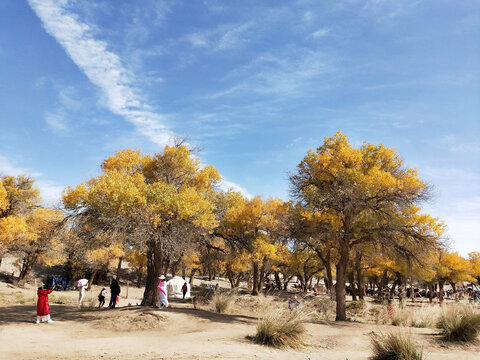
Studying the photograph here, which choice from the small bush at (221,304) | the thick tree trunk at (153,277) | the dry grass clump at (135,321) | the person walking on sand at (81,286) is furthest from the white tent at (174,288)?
the dry grass clump at (135,321)

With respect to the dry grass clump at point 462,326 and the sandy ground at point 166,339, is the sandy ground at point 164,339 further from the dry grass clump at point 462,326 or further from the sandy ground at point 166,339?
the dry grass clump at point 462,326

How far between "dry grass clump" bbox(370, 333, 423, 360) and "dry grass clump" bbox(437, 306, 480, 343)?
3.97 m

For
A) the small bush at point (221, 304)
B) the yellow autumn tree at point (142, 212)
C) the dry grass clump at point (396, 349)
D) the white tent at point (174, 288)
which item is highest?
the yellow autumn tree at point (142, 212)

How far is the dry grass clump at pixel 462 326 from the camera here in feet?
37.1

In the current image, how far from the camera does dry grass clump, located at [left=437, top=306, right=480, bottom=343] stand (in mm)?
11297

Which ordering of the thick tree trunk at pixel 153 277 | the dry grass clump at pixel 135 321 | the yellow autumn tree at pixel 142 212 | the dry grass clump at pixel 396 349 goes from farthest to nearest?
the thick tree trunk at pixel 153 277, the yellow autumn tree at pixel 142 212, the dry grass clump at pixel 135 321, the dry grass clump at pixel 396 349

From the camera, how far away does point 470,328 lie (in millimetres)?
11359

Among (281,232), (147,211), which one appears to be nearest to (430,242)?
(281,232)

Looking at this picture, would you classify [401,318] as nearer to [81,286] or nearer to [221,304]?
[221,304]

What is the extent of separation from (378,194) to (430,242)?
3362 mm

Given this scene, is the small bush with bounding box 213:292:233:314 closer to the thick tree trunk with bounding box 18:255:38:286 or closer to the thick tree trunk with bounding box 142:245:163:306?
the thick tree trunk with bounding box 142:245:163:306

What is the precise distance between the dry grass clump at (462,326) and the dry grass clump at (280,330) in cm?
542

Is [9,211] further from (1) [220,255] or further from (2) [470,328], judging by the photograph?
(2) [470,328]

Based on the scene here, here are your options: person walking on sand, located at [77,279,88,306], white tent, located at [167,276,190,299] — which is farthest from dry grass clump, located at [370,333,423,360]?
white tent, located at [167,276,190,299]
